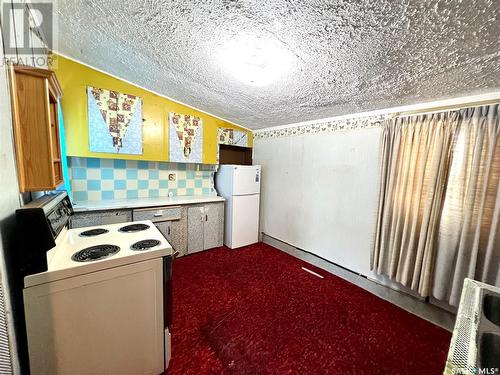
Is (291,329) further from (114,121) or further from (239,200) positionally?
(114,121)

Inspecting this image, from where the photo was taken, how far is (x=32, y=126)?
985mm

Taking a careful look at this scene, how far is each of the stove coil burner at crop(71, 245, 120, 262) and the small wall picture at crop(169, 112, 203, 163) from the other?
1732 millimetres

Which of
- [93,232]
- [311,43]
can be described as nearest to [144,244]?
[93,232]

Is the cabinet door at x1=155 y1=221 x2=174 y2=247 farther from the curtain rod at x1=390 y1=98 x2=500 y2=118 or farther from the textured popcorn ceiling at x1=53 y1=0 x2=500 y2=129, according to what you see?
the curtain rod at x1=390 y1=98 x2=500 y2=118

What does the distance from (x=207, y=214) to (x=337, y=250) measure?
1929 mm

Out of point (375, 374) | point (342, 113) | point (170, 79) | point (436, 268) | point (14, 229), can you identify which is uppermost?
point (170, 79)

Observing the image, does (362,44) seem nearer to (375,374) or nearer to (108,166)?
(375,374)

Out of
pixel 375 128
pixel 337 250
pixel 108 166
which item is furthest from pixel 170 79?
pixel 337 250

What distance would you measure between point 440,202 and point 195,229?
2.84 m

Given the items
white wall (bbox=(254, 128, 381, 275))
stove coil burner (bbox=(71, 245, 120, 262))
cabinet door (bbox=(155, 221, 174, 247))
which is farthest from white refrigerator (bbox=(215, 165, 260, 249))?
stove coil burner (bbox=(71, 245, 120, 262))

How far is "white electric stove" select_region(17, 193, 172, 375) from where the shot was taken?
918 millimetres

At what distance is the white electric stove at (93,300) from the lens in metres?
0.92

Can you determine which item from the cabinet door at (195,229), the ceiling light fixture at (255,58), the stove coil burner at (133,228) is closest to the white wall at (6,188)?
the stove coil burner at (133,228)

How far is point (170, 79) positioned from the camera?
2092 mm
